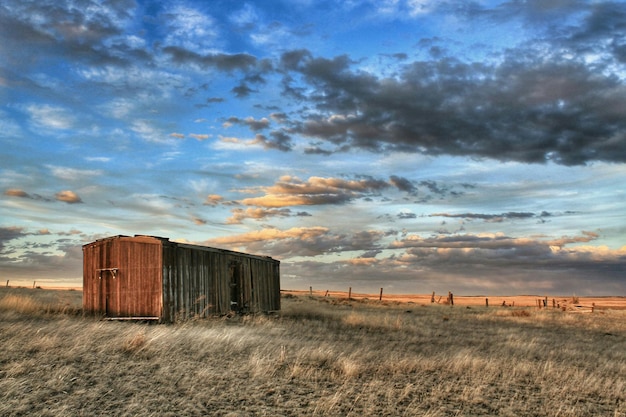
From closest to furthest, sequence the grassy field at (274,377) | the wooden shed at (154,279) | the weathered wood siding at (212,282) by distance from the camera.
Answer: the grassy field at (274,377), the wooden shed at (154,279), the weathered wood siding at (212,282)

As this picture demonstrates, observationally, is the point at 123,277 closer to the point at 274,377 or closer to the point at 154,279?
the point at 154,279

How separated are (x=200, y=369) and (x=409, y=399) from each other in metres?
4.24

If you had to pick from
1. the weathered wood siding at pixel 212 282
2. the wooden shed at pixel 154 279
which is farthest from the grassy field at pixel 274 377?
the weathered wood siding at pixel 212 282

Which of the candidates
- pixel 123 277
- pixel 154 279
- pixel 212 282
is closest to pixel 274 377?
pixel 154 279

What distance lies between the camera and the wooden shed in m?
20.1

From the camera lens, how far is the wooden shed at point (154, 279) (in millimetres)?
20062

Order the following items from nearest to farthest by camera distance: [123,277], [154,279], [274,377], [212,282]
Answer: [274,377], [154,279], [123,277], [212,282]

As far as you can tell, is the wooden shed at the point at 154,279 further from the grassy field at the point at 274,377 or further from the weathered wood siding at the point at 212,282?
the grassy field at the point at 274,377

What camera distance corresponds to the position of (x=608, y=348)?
61.0 feet

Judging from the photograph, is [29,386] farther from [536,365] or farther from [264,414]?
[536,365]

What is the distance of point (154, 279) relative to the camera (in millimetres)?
20016

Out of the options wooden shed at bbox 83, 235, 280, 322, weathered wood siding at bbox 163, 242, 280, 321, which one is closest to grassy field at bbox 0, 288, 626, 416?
wooden shed at bbox 83, 235, 280, 322

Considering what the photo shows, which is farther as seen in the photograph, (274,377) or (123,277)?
(123,277)

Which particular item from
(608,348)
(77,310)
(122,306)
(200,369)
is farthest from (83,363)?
(608,348)
